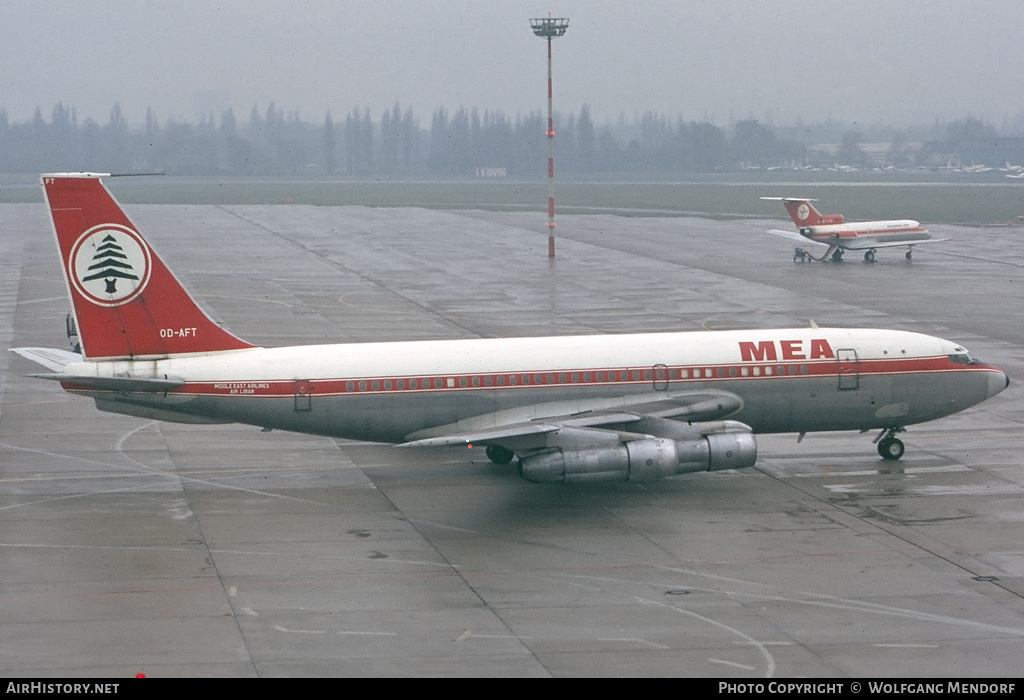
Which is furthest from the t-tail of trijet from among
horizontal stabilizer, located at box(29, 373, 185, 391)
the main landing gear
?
horizontal stabilizer, located at box(29, 373, 185, 391)

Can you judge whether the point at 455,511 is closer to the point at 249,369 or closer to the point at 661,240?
the point at 249,369

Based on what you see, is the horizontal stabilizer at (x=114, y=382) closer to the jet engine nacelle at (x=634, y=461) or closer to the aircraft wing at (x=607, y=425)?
the aircraft wing at (x=607, y=425)

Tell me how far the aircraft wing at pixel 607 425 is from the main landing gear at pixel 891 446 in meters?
5.38

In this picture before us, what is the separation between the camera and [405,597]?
27578 mm

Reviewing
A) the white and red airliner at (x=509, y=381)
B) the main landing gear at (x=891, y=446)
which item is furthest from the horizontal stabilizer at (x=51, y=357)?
the main landing gear at (x=891, y=446)

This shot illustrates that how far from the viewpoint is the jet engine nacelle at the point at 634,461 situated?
33969 millimetres

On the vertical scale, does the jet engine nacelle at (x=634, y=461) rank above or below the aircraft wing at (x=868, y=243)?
below

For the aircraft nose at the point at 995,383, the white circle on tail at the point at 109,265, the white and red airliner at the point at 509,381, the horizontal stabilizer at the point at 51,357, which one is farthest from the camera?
the aircraft nose at the point at 995,383

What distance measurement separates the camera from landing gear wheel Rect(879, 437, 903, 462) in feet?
130

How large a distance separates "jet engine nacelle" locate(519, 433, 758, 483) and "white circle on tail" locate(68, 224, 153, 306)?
12020 millimetres

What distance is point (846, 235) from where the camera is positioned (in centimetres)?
10081

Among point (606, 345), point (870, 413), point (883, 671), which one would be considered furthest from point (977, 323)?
point (883, 671)

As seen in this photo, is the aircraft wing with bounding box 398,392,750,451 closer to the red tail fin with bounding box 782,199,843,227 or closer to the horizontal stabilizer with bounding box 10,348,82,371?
the horizontal stabilizer with bounding box 10,348,82,371

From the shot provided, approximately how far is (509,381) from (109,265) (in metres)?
11.7
